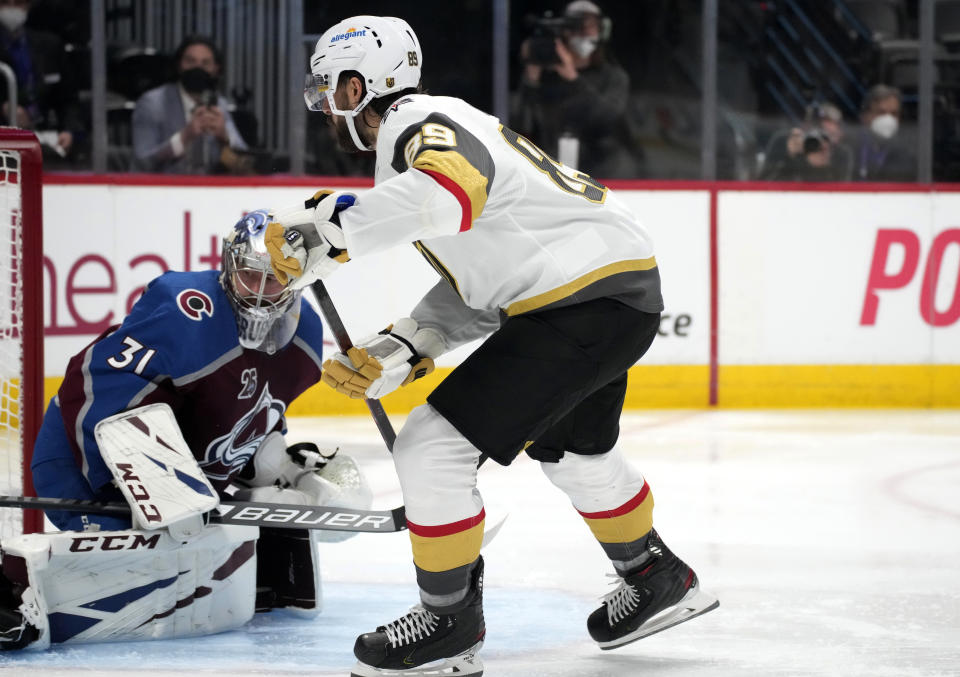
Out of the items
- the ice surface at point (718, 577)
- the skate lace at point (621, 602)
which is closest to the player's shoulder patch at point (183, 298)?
the ice surface at point (718, 577)

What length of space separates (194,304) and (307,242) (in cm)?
50

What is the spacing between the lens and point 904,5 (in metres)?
5.75

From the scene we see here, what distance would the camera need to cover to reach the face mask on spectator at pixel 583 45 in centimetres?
569

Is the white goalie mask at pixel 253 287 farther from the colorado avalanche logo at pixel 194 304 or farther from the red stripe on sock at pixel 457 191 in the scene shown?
the red stripe on sock at pixel 457 191

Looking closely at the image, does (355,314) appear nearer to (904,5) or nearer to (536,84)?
(536,84)

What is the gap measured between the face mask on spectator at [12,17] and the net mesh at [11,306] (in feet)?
8.50

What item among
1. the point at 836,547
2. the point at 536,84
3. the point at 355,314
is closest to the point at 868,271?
the point at 536,84

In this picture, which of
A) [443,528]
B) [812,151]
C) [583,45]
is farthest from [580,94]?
[443,528]

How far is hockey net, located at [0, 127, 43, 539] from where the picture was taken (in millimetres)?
2605

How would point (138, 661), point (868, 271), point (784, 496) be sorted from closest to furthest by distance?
point (138, 661) → point (784, 496) → point (868, 271)

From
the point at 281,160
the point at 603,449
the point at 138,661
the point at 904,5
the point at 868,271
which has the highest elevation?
the point at 904,5

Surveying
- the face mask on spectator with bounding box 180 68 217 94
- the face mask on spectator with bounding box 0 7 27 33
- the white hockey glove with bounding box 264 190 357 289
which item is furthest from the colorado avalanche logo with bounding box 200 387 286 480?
the face mask on spectator with bounding box 0 7 27 33

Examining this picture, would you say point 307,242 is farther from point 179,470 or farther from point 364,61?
point 179,470

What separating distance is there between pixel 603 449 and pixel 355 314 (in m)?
3.20
